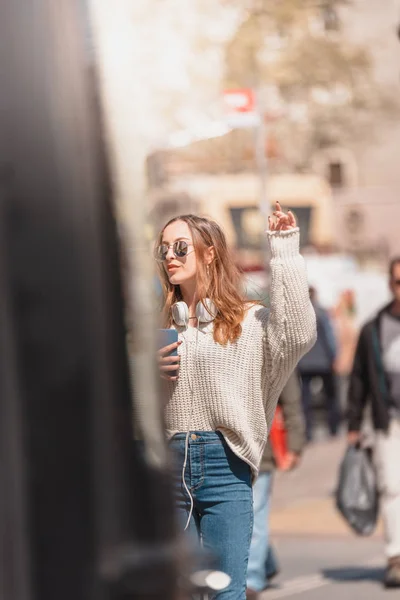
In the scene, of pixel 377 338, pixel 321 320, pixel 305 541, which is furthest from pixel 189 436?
pixel 321 320

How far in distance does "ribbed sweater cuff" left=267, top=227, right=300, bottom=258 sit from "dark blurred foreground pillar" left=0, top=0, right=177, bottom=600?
211 cm

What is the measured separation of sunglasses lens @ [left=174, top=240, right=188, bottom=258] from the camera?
4438mm

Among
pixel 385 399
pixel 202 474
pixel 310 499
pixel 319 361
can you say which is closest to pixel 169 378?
pixel 202 474

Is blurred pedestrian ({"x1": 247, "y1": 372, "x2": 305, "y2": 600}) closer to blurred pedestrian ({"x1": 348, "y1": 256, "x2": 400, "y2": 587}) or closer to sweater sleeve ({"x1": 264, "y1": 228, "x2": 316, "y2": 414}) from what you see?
blurred pedestrian ({"x1": 348, "y1": 256, "x2": 400, "y2": 587})

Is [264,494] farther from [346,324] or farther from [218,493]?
[346,324]

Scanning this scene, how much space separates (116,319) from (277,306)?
212cm

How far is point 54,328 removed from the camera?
199 cm

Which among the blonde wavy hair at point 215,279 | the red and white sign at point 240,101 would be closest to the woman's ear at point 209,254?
the blonde wavy hair at point 215,279

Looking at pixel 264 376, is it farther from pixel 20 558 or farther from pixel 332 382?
pixel 332 382

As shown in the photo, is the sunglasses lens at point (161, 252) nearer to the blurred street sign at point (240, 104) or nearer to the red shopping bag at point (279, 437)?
the red shopping bag at point (279, 437)

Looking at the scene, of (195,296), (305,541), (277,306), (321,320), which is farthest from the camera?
(321,320)

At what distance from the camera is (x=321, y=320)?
15.7 m

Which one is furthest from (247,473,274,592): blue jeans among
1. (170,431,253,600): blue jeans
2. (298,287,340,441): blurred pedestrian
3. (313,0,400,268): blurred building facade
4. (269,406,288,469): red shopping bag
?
(313,0,400,268): blurred building facade

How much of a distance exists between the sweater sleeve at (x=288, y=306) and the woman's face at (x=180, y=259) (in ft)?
1.11
